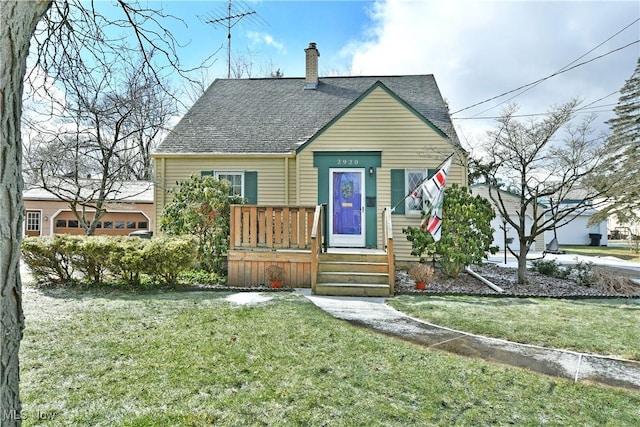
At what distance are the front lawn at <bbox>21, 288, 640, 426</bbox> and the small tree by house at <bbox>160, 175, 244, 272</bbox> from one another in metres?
3.80

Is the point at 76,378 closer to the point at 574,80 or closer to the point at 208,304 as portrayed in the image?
the point at 208,304

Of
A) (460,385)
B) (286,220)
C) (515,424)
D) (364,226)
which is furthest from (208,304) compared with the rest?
(364,226)

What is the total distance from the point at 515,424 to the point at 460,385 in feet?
2.14

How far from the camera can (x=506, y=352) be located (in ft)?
14.0

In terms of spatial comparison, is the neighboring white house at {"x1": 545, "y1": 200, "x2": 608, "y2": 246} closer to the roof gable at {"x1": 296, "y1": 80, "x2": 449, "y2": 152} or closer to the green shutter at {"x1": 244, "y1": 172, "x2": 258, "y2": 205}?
the roof gable at {"x1": 296, "y1": 80, "x2": 449, "y2": 152}

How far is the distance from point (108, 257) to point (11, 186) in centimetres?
656

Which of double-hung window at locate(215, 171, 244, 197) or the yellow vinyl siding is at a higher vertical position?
the yellow vinyl siding

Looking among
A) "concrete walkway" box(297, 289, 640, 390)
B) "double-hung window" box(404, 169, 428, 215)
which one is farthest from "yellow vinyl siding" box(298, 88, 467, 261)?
"concrete walkway" box(297, 289, 640, 390)

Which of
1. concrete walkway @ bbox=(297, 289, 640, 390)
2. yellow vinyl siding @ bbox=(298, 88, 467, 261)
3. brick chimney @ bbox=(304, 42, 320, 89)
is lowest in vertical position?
concrete walkway @ bbox=(297, 289, 640, 390)

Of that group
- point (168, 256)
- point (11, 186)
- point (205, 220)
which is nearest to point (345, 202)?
point (205, 220)

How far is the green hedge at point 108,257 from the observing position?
292 inches

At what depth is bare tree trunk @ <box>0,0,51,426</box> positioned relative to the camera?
1.61 metres

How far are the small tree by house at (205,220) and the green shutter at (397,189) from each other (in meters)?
4.66

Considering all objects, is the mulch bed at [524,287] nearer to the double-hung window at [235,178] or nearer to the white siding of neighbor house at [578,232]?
the double-hung window at [235,178]
